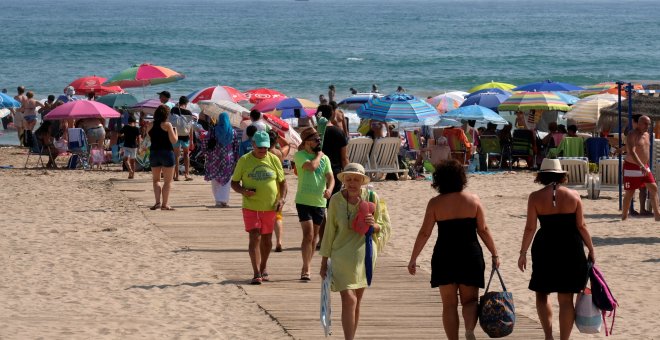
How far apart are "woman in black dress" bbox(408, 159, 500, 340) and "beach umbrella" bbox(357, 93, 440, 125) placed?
446 inches

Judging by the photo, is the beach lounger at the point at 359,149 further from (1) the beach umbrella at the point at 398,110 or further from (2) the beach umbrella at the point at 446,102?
(2) the beach umbrella at the point at 446,102

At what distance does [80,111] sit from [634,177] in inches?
388

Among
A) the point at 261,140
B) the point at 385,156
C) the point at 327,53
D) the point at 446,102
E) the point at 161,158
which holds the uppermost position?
the point at 261,140

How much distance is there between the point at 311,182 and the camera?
31.8 feet

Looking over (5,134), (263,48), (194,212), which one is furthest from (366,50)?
(194,212)

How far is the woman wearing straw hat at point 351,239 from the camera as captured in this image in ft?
23.9

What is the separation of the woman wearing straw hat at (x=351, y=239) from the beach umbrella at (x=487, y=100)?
52.7 ft

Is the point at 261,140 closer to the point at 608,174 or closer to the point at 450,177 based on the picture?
the point at 450,177

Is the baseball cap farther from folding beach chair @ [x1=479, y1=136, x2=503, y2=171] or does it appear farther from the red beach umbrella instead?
the red beach umbrella

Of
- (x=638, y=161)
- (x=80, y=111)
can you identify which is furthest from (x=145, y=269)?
(x=80, y=111)

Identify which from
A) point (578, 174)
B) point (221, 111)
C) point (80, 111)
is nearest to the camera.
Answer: point (578, 174)

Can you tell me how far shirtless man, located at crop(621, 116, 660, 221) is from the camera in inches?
498

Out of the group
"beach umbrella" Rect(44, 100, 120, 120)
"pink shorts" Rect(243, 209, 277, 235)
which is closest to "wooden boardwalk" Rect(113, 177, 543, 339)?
"pink shorts" Rect(243, 209, 277, 235)

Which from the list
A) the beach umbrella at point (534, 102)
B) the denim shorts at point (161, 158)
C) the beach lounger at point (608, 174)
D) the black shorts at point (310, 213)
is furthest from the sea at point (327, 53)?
the black shorts at point (310, 213)
